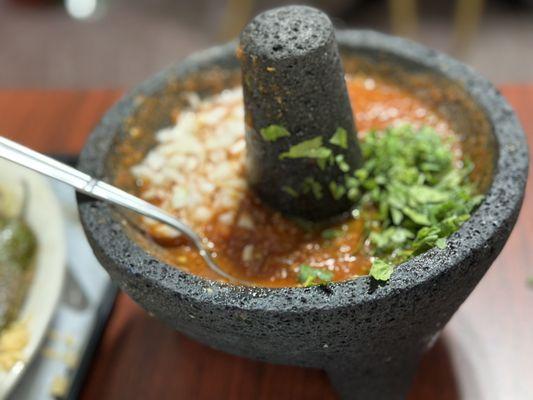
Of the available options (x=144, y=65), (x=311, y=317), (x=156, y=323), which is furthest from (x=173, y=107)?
(x=144, y=65)

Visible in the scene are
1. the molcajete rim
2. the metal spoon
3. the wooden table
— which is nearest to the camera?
the molcajete rim

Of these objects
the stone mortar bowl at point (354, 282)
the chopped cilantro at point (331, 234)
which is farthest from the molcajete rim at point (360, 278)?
the chopped cilantro at point (331, 234)

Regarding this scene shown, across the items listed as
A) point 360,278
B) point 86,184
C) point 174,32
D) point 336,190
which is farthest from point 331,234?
point 174,32

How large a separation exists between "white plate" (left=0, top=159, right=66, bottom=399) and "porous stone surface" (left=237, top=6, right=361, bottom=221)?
43 cm

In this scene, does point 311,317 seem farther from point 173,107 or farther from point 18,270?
point 18,270

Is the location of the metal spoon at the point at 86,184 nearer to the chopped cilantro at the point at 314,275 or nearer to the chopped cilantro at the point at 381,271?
the chopped cilantro at the point at 314,275

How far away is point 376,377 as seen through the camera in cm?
98

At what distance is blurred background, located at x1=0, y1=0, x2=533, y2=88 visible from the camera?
2.72 metres

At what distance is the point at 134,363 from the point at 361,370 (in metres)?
0.39

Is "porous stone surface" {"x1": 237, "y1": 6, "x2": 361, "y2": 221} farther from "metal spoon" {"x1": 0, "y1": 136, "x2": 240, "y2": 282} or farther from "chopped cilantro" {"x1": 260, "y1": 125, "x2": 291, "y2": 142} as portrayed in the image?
"metal spoon" {"x1": 0, "y1": 136, "x2": 240, "y2": 282}

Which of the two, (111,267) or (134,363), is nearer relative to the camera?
(111,267)

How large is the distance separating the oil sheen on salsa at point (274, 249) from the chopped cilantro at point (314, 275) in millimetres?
11

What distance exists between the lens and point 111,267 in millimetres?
892

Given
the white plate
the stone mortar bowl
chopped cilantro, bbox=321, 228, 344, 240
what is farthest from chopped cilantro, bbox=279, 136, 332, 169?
the white plate
